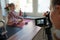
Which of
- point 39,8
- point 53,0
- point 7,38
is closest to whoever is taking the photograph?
point 53,0

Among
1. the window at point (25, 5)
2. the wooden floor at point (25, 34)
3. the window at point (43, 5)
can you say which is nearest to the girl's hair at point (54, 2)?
the wooden floor at point (25, 34)

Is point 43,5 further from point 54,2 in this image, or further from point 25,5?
point 54,2

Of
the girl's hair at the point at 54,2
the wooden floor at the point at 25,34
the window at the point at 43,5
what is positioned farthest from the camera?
the window at the point at 43,5

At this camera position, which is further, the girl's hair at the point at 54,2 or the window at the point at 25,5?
the window at the point at 25,5

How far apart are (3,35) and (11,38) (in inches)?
4.0

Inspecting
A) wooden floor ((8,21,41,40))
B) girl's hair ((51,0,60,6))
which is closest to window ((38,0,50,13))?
wooden floor ((8,21,41,40))

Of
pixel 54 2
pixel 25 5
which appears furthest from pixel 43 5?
pixel 54 2

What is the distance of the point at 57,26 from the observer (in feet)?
0.85

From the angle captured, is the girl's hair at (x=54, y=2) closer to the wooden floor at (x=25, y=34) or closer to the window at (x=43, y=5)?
the wooden floor at (x=25, y=34)

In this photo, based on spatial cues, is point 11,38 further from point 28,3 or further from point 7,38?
point 28,3

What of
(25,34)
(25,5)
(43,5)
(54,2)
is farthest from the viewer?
(25,5)

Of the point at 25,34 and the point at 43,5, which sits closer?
the point at 25,34

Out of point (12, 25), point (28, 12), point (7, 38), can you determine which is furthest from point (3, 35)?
point (28, 12)

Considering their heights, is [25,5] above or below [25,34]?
above
